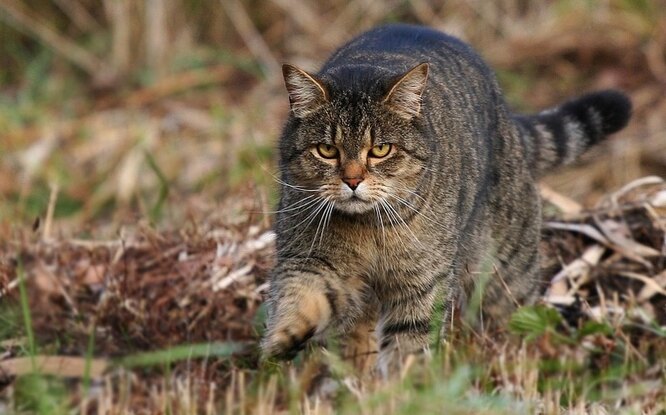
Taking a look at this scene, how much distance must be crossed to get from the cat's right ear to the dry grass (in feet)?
2.78

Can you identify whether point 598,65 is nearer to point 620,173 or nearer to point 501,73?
point 501,73

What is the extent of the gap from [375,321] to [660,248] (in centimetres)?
145

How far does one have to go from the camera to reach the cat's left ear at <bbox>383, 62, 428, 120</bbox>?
4.08 meters

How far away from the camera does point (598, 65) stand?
9641mm

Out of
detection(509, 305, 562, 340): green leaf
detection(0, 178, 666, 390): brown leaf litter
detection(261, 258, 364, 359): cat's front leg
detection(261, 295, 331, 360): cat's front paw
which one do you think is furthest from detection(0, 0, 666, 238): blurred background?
detection(261, 295, 331, 360): cat's front paw

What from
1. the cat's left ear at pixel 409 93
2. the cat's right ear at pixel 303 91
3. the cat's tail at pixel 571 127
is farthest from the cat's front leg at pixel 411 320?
the cat's tail at pixel 571 127

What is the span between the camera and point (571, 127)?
529 cm

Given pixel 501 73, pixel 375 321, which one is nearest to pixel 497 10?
pixel 501 73

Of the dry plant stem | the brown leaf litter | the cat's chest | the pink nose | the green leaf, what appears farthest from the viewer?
the dry plant stem

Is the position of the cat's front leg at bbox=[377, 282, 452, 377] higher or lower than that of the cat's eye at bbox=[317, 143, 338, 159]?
lower

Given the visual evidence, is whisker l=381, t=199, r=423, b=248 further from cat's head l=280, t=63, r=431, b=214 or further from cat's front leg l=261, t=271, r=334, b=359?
cat's front leg l=261, t=271, r=334, b=359

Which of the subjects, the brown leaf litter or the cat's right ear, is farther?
the brown leaf litter

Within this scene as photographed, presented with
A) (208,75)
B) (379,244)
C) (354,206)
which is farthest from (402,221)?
(208,75)

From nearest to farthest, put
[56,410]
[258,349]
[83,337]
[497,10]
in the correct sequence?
[56,410]
[258,349]
[83,337]
[497,10]
